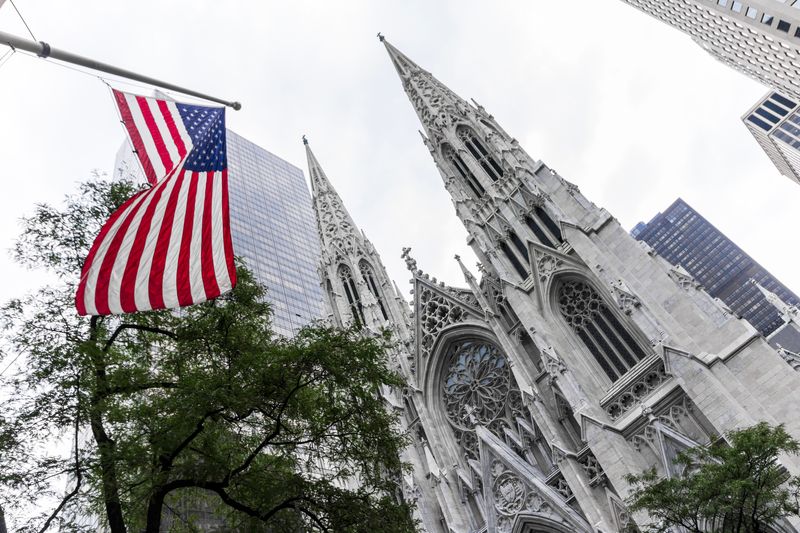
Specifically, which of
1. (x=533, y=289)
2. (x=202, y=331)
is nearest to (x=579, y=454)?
(x=533, y=289)

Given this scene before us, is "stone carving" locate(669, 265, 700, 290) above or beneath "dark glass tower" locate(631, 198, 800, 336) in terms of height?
beneath

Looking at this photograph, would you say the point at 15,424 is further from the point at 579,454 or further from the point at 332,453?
the point at 579,454

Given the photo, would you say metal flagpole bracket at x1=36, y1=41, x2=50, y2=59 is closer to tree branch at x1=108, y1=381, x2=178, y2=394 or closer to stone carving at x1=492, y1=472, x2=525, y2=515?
tree branch at x1=108, y1=381, x2=178, y2=394

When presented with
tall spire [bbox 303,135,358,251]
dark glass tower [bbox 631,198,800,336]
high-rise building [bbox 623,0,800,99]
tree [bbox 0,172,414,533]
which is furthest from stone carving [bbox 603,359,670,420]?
dark glass tower [bbox 631,198,800,336]

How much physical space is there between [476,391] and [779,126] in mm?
97593

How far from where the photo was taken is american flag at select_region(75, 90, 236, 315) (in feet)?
32.1

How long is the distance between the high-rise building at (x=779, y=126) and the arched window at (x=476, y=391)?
91.6 m

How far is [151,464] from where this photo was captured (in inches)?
447

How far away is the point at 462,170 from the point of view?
34531 mm

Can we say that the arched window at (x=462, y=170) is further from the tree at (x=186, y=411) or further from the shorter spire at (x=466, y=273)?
the tree at (x=186, y=411)

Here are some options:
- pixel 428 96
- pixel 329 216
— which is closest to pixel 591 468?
pixel 428 96

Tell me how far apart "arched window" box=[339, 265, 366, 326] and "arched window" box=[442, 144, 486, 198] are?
433 inches

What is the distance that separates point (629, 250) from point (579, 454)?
8.18 metres

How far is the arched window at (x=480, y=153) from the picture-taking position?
33031 mm
